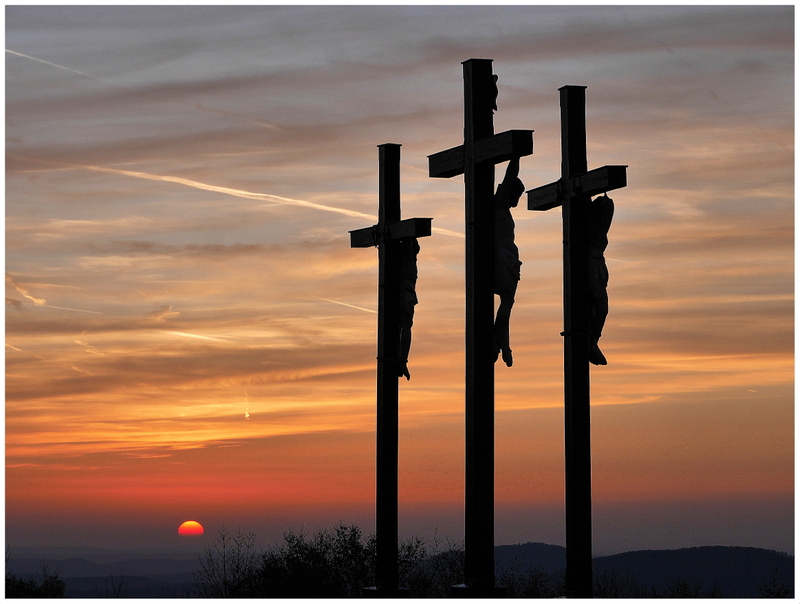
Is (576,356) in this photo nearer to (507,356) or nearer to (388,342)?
(507,356)

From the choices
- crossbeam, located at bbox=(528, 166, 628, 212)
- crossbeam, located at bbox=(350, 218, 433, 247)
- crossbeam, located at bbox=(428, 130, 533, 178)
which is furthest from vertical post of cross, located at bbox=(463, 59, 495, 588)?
crossbeam, located at bbox=(350, 218, 433, 247)

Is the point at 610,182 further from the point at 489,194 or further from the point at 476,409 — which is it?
the point at 476,409

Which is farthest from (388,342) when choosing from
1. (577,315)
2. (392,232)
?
(577,315)

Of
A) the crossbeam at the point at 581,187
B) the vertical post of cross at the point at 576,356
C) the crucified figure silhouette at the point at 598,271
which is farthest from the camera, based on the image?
the crucified figure silhouette at the point at 598,271

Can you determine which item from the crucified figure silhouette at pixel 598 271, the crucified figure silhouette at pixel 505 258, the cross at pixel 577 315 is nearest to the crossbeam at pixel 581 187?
the cross at pixel 577 315

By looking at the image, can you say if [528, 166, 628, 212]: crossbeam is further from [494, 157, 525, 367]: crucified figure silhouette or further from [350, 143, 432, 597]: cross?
[350, 143, 432, 597]: cross

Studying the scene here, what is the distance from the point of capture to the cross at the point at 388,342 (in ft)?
48.8

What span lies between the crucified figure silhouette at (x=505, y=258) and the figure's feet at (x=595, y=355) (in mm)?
816

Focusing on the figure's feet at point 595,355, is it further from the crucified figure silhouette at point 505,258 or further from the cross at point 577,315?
the crucified figure silhouette at point 505,258

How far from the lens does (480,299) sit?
13.4 metres

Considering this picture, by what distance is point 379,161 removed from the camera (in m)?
15.5

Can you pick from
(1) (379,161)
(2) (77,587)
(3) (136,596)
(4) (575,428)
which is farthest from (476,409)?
(2) (77,587)

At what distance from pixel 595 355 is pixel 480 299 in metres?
1.31

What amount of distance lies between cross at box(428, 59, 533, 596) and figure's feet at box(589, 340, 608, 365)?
1048mm
